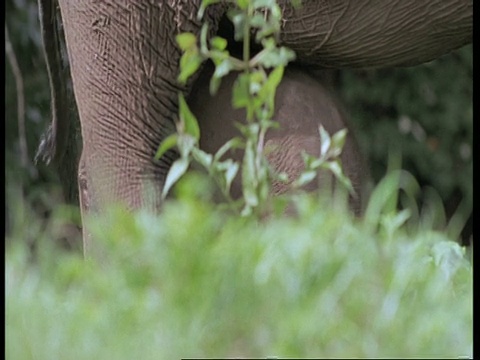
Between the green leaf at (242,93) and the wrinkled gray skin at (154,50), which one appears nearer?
the green leaf at (242,93)

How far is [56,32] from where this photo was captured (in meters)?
2.28

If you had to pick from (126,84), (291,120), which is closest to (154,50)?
(126,84)

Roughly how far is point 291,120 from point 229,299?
1132 mm

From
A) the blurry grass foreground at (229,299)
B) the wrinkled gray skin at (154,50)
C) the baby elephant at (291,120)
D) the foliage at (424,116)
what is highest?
the blurry grass foreground at (229,299)

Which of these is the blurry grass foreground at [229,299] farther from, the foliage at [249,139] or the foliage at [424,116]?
the foliage at [424,116]

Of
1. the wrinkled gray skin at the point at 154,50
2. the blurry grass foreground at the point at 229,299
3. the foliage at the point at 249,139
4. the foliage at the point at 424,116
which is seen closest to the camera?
the blurry grass foreground at the point at 229,299

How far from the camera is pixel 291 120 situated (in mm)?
2055

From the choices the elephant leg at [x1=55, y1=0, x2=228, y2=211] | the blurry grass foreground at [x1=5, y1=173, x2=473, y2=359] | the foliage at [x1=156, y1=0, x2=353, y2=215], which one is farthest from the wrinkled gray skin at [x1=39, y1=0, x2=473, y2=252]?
the blurry grass foreground at [x1=5, y1=173, x2=473, y2=359]

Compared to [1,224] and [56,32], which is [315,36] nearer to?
[56,32]

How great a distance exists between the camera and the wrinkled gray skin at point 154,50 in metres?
1.96

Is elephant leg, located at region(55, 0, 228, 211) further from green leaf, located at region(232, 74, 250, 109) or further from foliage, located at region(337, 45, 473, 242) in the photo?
foliage, located at region(337, 45, 473, 242)

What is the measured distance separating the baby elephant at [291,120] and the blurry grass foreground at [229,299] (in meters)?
0.93

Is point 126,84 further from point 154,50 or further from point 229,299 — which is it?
point 229,299

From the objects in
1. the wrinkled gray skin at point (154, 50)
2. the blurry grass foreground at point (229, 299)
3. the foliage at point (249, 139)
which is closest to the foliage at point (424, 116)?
the wrinkled gray skin at point (154, 50)
